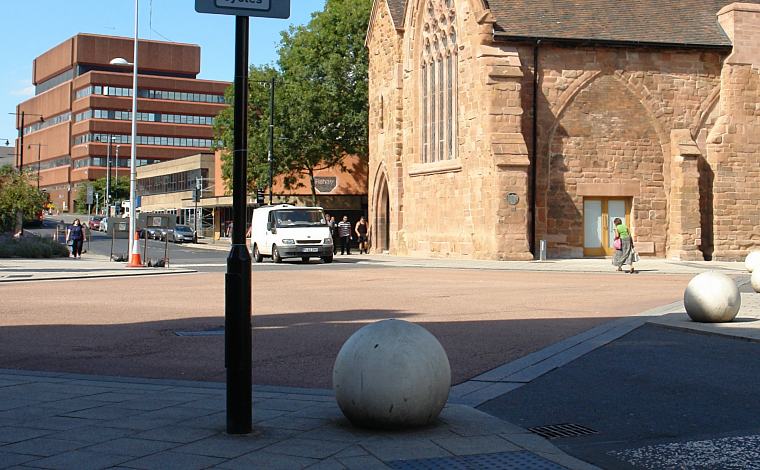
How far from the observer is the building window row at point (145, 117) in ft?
432

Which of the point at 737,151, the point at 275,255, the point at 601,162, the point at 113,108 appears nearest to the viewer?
the point at 275,255

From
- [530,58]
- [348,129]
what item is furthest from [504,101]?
[348,129]

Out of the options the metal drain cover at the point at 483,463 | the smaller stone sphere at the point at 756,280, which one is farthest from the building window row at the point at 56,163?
the metal drain cover at the point at 483,463

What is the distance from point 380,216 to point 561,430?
136 feet

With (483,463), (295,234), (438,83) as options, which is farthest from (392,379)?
(438,83)

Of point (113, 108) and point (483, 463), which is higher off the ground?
point (113, 108)

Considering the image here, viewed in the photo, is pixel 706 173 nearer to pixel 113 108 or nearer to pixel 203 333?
pixel 203 333

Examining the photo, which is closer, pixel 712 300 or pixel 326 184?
pixel 712 300

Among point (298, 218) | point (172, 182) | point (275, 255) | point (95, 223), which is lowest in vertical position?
point (275, 255)

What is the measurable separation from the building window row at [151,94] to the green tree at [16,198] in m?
83.8

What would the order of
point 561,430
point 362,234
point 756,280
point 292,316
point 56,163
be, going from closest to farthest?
point 561,430 < point 292,316 < point 756,280 < point 362,234 < point 56,163

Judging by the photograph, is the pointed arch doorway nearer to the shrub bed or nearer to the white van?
the white van

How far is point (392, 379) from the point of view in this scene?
6.26 metres

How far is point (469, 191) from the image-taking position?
38.2 meters
